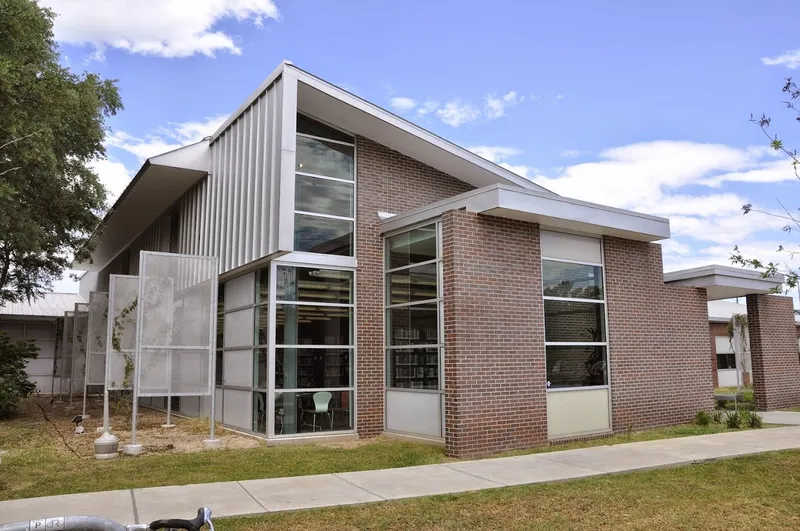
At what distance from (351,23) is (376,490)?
8.31 meters

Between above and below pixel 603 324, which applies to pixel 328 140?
above

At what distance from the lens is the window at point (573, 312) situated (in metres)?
11.4

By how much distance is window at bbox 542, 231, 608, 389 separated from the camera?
11.4m

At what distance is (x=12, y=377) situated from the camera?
1795 centimetres

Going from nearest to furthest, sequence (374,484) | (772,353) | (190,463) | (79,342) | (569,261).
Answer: (374,484)
(190,463)
(569,261)
(772,353)
(79,342)

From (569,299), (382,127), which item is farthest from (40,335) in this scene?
(569,299)

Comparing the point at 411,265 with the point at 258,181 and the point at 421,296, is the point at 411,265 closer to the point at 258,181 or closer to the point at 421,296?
the point at 421,296

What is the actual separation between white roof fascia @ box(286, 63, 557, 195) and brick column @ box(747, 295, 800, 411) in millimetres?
7794

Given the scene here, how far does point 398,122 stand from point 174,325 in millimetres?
5616

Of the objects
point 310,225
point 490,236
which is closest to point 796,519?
point 490,236

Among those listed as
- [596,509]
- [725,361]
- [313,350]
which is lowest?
[596,509]

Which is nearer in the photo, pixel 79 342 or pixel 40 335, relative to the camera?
pixel 79 342

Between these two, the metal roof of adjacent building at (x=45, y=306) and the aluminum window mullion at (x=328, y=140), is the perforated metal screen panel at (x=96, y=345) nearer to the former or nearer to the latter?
the aluminum window mullion at (x=328, y=140)

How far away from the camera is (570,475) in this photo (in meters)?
8.14
